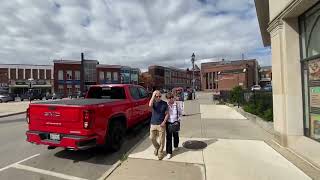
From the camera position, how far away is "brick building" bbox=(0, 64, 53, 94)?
286ft

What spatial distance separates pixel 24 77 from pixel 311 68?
94685 millimetres

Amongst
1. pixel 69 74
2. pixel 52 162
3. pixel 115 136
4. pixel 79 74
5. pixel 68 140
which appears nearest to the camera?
pixel 68 140

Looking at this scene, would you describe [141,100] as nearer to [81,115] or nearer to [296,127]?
[81,115]

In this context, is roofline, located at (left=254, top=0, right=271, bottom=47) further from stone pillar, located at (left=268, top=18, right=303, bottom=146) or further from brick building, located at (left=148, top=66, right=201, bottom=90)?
brick building, located at (left=148, top=66, right=201, bottom=90)

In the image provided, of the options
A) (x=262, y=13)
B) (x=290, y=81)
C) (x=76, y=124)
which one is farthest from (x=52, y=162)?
(x=262, y=13)

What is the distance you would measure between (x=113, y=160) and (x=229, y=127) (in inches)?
243

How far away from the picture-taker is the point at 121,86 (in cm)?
998

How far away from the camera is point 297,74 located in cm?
782

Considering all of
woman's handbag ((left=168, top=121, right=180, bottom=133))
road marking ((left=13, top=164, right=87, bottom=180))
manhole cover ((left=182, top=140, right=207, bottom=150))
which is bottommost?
road marking ((left=13, top=164, right=87, bottom=180))

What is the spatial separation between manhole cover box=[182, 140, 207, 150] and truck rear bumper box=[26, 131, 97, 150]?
2.75 metres

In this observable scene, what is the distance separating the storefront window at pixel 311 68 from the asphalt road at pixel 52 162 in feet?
15.5

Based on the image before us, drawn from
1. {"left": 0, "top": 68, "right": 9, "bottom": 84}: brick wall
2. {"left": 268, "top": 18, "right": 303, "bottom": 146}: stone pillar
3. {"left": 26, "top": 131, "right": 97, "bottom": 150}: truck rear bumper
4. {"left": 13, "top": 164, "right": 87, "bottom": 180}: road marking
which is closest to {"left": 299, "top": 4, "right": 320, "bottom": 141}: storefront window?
{"left": 268, "top": 18, "right": 303, "bottom": 146}: stone pillar

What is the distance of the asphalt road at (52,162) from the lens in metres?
6.41

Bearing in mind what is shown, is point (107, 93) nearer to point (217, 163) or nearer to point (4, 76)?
point (217, 163)
